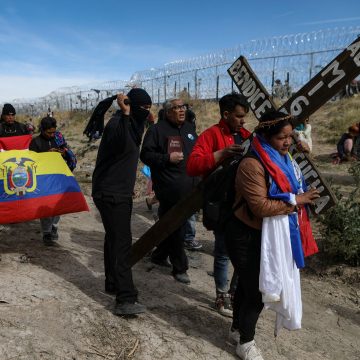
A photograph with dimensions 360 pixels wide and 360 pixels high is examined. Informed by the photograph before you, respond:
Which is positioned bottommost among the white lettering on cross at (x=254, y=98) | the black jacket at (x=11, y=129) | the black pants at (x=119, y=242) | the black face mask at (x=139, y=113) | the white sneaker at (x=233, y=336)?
the white sneaker at (x=233, y=336)

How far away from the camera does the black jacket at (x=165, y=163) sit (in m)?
4.12

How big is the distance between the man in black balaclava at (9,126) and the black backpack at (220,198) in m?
3.49

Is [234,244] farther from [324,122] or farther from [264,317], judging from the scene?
[324,122]

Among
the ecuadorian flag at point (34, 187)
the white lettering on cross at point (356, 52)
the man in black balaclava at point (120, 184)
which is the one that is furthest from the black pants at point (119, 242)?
the white lettering on cross at point (356, 52)

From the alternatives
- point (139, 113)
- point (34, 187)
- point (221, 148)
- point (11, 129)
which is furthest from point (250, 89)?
point (11, 129)

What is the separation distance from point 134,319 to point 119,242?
23.3 inches

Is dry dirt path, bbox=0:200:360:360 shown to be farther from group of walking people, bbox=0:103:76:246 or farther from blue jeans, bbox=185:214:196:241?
blue jeans, bbox=185:214:196:241

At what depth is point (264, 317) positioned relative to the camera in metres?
3.76

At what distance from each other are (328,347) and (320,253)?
6.15 ft

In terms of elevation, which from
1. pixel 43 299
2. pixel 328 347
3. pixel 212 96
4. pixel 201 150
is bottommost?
pixel 328 347

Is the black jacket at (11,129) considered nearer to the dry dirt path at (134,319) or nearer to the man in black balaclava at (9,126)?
the man in black balaclava at (9,126)

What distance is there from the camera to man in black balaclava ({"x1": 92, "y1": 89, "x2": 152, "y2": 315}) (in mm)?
3268

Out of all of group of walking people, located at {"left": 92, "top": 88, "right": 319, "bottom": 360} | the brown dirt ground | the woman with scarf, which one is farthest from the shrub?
the woman with scarf

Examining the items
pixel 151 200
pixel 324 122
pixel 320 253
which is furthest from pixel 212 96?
pixel 320 253
